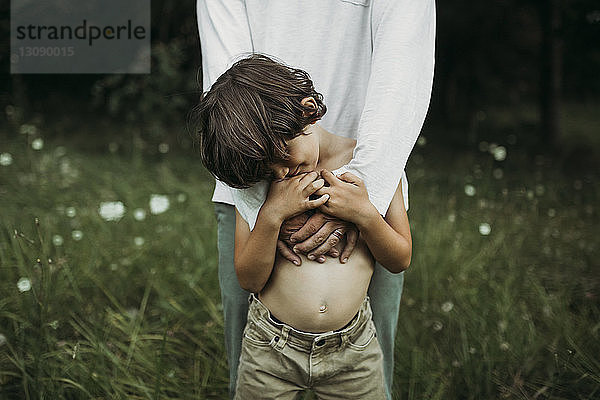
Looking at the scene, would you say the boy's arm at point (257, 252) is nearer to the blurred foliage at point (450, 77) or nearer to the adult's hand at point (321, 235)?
the adult's hand at point (321, 235)

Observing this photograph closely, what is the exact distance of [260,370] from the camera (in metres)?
1.54

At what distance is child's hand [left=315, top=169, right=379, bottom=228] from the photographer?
4.62ft

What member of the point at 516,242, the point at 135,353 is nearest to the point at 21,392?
the point at 135,353

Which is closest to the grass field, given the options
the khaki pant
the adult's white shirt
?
the khaki pant

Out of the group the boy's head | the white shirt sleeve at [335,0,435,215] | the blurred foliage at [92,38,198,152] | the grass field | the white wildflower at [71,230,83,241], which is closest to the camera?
the boy's head

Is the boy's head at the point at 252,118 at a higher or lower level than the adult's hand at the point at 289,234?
higher

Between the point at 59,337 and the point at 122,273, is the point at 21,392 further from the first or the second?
the point at 122,273

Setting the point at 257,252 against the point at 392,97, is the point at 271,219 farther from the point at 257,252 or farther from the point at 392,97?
the point at 392,97

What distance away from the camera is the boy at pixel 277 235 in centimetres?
139

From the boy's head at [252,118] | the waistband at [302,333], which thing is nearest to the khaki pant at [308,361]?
the waistband at [302,333]

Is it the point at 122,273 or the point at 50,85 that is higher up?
the point at 122,273

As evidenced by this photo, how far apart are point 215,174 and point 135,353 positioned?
1.16 metres

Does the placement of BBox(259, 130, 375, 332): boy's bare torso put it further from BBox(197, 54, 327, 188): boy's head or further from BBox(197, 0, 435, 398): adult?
BBox(197, 54, 327, 188): boy's head

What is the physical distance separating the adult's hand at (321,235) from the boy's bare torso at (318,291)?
1.9 inches
